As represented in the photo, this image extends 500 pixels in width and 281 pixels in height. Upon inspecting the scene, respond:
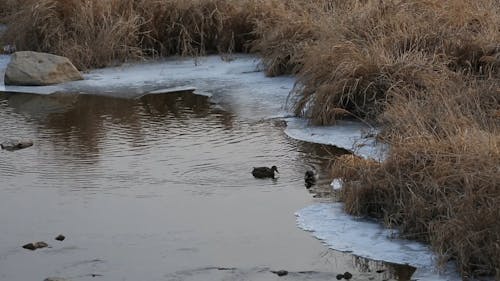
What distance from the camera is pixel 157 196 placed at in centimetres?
748

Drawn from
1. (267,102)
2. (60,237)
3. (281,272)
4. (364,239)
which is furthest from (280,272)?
(267,102)

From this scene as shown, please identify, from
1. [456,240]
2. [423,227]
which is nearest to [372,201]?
[423,227]

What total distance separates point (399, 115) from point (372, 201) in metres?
1.49

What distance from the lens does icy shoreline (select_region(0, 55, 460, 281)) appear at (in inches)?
249

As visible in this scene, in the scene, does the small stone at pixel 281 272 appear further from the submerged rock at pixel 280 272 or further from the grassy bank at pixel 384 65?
the grassy bank at pixel 384 65

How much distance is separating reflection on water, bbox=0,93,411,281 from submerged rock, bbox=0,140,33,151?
0.11m

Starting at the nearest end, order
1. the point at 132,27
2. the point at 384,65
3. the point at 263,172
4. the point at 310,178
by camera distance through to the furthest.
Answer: the point at 310,178 < the point at 263,172 < the point at 384,65 < the point at 132,27

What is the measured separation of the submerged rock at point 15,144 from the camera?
9.14 m

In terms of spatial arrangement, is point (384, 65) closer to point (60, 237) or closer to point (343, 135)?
point (343, 135)

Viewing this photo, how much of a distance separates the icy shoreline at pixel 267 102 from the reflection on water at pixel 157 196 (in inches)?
5.9

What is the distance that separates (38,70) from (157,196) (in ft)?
18.8

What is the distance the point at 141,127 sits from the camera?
395 inches

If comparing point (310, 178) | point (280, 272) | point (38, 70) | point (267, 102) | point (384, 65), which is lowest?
point (280, 272)

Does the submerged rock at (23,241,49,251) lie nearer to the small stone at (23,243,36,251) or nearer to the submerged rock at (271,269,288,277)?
the small stone at (23,243,36,251)
